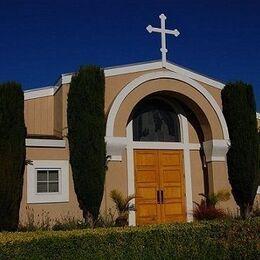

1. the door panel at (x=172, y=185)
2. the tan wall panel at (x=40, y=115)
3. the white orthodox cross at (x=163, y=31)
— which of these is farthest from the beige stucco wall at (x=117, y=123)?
the white orthodox cross at (x=163, y=31)

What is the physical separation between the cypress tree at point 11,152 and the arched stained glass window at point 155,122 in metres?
4.93

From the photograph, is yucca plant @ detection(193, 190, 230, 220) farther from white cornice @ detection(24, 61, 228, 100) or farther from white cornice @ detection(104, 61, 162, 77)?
white cornice @ detection(104, 61, 162, 77)

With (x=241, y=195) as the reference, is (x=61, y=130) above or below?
above

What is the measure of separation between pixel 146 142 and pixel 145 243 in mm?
7357

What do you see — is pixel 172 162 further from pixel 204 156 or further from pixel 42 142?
pixel 42 142

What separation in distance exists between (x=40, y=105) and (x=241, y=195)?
769 cm

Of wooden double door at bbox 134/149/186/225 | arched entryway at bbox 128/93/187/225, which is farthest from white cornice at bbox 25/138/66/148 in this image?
wooden double door at bbox 134/149/186/225

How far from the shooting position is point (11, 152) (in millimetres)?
12445

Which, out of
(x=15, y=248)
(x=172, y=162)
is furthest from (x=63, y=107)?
(x=15, y=248)

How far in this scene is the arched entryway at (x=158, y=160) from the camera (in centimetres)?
1603

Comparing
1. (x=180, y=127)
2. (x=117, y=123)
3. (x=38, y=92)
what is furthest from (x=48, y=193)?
(x=180, y=127)

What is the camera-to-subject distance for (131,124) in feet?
53.7

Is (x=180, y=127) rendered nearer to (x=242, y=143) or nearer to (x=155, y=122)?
(x=155, y=122)

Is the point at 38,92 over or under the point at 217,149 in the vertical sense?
over
